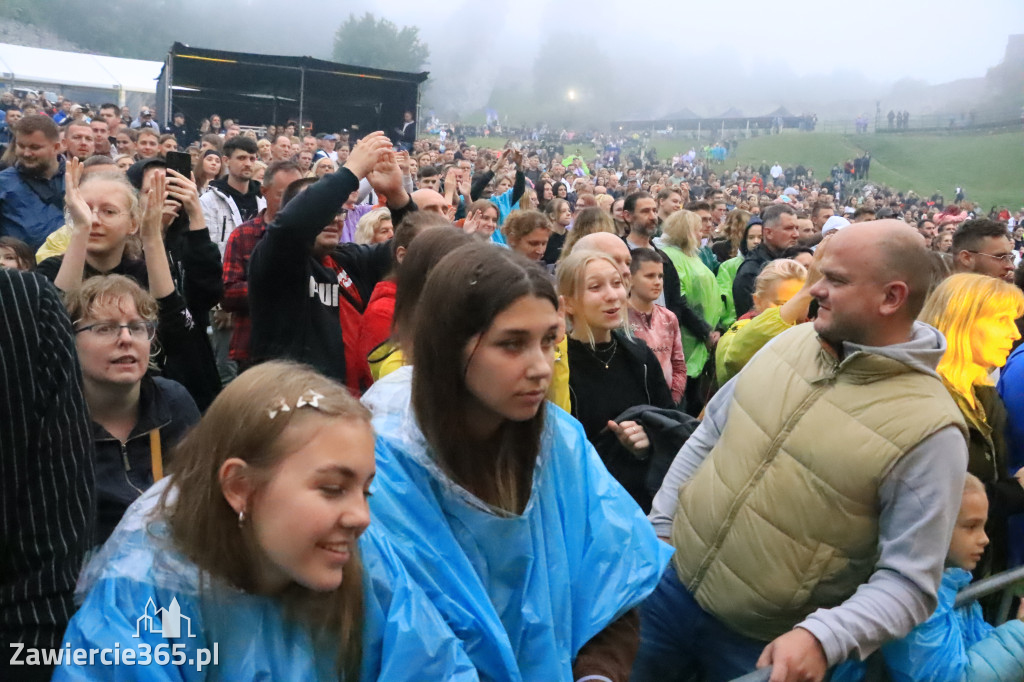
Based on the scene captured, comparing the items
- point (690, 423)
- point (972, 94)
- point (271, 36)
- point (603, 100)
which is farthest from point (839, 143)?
point (271, 36)

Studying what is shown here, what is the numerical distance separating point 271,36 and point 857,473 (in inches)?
3546

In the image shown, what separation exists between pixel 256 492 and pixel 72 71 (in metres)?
34.2

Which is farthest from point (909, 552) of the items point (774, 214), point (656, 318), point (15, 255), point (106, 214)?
point (774, 214)

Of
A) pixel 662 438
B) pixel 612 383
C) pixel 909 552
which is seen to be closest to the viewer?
pixel 909 552

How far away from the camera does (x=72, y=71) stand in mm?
30328

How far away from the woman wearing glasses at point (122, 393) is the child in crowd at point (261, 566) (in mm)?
1034

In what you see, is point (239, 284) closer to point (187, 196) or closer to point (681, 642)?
point (187, 196)

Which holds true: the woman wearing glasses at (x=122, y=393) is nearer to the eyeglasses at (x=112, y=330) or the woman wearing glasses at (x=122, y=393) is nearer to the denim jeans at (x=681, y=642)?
the eyeglasses at (x=112, y=330)

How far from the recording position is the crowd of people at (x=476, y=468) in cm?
144

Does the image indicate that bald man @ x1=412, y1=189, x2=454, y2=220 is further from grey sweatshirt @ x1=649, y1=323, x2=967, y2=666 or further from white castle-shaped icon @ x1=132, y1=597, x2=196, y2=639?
white castle-shaped icon @ x1=132, y1=597, x2=196, y2=639

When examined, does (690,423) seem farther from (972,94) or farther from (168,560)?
(972,94)

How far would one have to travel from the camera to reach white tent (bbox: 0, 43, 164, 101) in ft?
93.2

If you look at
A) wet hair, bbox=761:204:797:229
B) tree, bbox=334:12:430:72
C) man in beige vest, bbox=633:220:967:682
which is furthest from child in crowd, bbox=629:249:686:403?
tree, bbox=334:12:430:72

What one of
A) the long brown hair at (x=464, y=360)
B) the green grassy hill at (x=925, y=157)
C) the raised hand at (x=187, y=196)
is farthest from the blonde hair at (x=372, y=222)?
the green grassy hill at (x=925, y=157)
